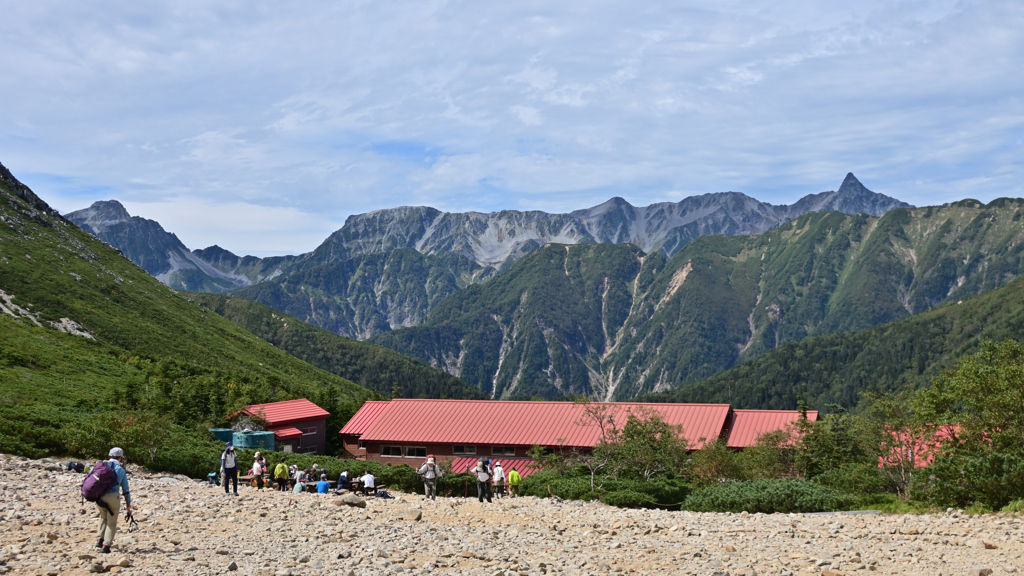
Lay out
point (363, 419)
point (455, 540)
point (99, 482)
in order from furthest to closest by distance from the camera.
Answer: point (363, 419) → point (455, 540) → point (99, 482)

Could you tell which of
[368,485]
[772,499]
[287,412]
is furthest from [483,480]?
[287,412]

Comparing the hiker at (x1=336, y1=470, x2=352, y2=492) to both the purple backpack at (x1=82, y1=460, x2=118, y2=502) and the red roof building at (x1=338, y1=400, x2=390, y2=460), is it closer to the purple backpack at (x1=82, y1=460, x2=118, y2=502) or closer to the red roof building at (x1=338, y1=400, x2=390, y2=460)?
the purple backpack at (x1=82, y1=460, x2=118, y2=502)

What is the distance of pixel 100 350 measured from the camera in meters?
102

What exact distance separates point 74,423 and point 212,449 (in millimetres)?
7213

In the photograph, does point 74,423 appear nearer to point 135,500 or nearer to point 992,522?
point 135,500

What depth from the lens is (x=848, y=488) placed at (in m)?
37.4

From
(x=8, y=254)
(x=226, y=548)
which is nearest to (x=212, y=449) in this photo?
(x=226, y=548)

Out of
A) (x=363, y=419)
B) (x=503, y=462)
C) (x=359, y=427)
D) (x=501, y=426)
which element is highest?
(x=363, y=419)

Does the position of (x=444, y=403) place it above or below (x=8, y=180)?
below

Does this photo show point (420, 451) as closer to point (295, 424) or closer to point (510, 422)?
point (510, 422)

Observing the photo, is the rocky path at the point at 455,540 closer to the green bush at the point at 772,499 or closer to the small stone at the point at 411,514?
the small stone at the point at 411,514

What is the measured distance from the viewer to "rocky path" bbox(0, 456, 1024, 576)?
18703 millimetres

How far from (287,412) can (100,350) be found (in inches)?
1923

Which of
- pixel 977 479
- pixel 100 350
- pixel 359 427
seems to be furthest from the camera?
pixel 100 350
